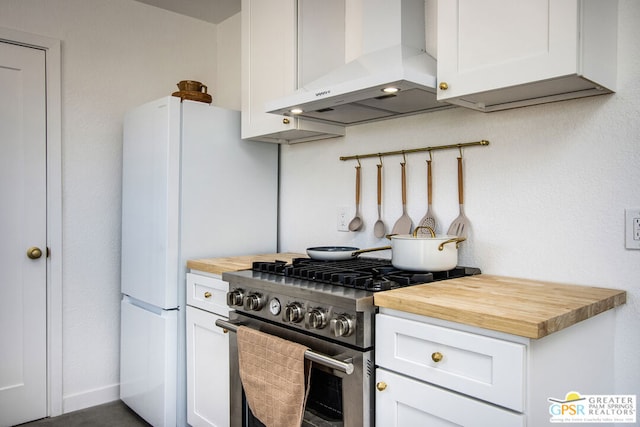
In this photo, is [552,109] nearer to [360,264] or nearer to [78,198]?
[360,264]

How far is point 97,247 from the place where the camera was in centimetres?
272

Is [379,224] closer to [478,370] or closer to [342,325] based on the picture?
[342,325]

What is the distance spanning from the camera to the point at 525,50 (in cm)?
134

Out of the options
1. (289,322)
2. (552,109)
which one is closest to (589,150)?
(552,109)

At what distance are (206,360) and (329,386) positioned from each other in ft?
2.65

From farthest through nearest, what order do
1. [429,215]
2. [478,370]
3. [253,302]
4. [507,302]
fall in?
Answer: [429,215]
[253,302]
[507,302]
[478,370]

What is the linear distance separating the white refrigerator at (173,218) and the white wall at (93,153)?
0.62 feet

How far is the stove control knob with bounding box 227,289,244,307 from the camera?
1.81 metres

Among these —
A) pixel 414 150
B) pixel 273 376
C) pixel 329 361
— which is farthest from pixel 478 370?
pixel 414 150

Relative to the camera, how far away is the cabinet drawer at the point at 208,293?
2.02m

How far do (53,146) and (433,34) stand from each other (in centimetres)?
204

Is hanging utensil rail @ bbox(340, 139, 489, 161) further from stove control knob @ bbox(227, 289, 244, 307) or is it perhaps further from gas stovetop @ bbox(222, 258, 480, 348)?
stove control knob @ bbox(227, 289, 244, 307)

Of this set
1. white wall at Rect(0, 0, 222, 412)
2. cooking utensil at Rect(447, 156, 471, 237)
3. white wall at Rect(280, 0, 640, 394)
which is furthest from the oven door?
white wall at Rect(0, 0, 222, 412)

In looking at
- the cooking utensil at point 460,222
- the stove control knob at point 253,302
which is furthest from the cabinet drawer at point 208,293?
the cooking utensil at point 460,222
